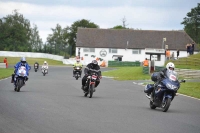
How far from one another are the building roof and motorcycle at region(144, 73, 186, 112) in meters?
89.2

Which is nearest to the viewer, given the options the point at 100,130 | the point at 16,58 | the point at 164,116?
the point at 100,130

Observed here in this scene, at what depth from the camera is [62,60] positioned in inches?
3866

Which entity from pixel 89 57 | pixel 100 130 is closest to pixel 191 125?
pixel 100 130

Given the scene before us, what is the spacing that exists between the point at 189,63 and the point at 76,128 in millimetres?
41288

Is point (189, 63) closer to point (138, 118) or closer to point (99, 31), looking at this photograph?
point (138, 118)

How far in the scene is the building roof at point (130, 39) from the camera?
4281 inches

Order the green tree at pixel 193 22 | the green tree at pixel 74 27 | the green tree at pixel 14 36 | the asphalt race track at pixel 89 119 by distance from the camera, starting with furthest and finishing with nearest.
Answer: the green tree at pixel 193 22, the green tree at pixel 74 27, the green tree at pixel 14 36, the asphalt race track at pixel 89 119

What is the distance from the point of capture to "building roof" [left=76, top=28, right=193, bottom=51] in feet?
357

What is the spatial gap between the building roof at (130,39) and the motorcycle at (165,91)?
89.2 metres

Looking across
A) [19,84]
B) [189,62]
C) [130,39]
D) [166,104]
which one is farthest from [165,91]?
[130,39]

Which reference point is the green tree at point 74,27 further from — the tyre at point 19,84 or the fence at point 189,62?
the tyre at point 19,84

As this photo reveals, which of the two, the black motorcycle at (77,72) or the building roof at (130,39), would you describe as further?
the building roof at (130,39)

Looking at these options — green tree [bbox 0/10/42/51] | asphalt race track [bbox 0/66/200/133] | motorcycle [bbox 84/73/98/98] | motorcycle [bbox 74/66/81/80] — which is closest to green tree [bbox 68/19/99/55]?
green tree [bbox 0/10/42/51]

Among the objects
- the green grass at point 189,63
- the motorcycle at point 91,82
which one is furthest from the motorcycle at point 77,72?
the motorcycle at point 91,82
